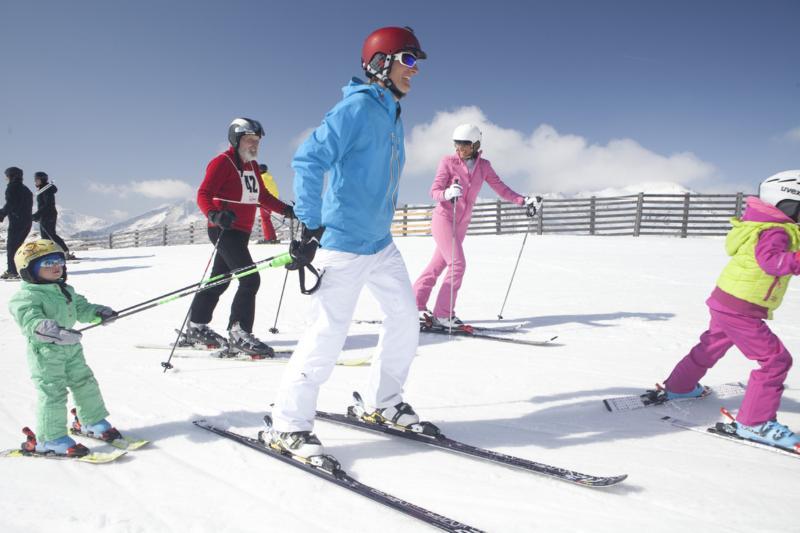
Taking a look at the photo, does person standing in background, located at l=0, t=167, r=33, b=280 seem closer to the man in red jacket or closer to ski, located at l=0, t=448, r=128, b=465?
the man in red jacket

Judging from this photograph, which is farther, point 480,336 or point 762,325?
point 480,336

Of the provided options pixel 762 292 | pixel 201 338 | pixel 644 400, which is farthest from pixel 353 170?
pixel 201 338

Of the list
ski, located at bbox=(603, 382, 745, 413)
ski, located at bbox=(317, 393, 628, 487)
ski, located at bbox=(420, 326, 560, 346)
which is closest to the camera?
ski, located at bbox=(317, 393, 628, 487)

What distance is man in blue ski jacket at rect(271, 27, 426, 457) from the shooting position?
2576 millimetres

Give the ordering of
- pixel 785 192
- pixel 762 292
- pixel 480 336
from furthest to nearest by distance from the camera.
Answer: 1. pixel 480 336
2. pixel 762 292
3. pixel 785 192

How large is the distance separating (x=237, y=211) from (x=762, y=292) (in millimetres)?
4493

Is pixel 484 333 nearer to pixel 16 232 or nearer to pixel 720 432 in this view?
pixel 720 432

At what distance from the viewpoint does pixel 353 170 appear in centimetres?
273

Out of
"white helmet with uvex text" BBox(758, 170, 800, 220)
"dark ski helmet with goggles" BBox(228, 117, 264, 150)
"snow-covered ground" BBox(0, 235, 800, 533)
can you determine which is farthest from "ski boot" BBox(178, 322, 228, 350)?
"white helmet with uvex text" BBox(758, 170, 800, 220)

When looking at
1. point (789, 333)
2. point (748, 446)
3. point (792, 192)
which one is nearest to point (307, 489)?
point (748, 446)

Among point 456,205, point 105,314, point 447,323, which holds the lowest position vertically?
point 447,323

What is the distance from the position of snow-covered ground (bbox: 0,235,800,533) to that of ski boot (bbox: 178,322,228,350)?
1.30 ft

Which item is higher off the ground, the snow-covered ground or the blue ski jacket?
the blue ski jacket

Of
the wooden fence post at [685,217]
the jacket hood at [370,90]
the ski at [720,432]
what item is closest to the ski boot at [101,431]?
the jacket hood at [370,90]
